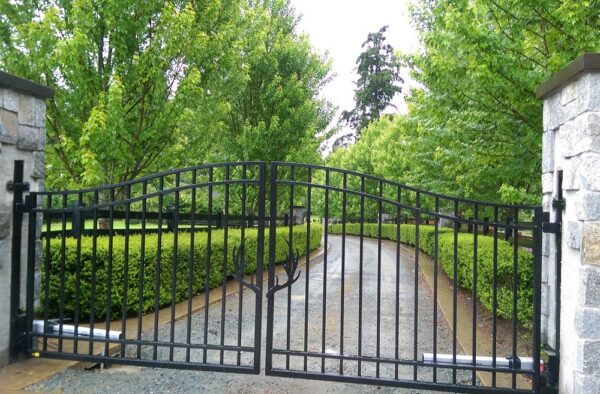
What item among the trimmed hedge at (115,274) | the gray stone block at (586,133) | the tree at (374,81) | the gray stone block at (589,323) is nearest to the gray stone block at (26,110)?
the trimmed hedge at (115,274)

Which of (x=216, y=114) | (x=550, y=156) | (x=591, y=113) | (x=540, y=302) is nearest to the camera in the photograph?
(x=591, y=113)

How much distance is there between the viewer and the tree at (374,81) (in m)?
50.5

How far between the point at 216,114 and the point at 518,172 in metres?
6.44

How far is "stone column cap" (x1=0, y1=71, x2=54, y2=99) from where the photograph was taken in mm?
4102

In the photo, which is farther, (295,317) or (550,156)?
(295,317)

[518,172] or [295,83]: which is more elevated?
[295,83]

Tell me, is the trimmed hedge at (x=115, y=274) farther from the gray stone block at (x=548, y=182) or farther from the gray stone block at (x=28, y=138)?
the gray stone block at (x=548, y=182)

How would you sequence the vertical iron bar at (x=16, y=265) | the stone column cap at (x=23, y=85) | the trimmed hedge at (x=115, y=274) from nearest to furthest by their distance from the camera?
the stone column cap at (x=23, y=85) → the vertical iron bar at (x=16, y=265) → the trimmed hedge at (x=115, y=274)

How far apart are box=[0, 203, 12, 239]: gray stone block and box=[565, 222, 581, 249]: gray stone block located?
454 cm

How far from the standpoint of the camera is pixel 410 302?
Result: 8.88m

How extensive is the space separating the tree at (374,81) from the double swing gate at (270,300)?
41584 mm

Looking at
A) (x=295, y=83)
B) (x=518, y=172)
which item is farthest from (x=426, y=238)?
(x=518, y=172)

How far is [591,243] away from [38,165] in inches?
183

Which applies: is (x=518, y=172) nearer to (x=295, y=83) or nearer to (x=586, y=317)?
(x=586, y=317)
